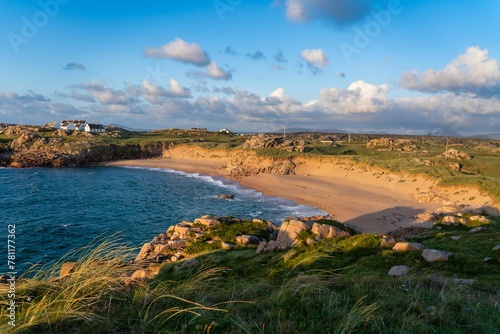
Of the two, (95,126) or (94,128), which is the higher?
(95,126)

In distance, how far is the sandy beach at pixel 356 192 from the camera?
27331mm

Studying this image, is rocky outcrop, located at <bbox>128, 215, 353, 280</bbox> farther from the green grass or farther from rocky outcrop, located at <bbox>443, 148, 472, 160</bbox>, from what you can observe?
rocky outcrop, located at <bbox>443, 148, 472, 160</bbox>

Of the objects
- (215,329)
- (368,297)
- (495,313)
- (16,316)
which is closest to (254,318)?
(215,329)

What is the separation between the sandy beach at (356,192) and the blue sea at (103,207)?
10.3 feet

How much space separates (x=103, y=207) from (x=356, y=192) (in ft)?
100

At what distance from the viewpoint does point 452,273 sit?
798cm

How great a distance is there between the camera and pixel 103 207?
108 feet

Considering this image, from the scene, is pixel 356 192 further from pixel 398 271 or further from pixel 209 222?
pixel 398 271

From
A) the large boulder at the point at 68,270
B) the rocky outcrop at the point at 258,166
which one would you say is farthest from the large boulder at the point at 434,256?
the rocky outcrop at the point at 258,166

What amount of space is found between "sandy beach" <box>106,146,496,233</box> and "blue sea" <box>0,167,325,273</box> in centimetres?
315

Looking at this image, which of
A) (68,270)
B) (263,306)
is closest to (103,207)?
(68,270)

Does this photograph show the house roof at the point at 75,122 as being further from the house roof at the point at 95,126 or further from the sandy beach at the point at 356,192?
the sandy beach at the point at 356,192

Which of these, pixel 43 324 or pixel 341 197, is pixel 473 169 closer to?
pixel 341 197

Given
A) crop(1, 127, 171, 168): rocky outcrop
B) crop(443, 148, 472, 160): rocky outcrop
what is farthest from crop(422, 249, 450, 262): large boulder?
crop(1, 127, 171, 168): rocky outcrop
